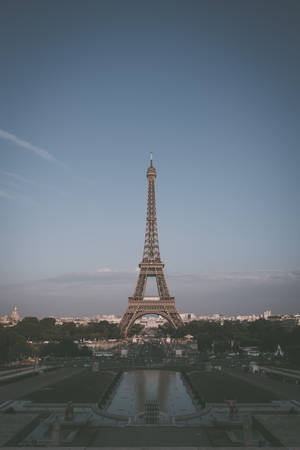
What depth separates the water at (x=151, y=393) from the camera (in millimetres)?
29109

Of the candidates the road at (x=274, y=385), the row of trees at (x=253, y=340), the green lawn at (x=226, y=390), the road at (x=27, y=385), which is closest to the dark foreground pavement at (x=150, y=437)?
the green lawn at (x=226, y=390)

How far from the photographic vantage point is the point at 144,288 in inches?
3659

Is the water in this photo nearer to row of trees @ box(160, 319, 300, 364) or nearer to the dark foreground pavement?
the dark foreground pavement

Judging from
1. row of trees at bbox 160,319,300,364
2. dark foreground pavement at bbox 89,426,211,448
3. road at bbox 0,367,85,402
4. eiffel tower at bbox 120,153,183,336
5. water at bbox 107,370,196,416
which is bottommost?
water at bbox 107,370,196,416

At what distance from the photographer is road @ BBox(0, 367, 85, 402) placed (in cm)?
3147

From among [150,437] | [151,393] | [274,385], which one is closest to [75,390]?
[151,393]

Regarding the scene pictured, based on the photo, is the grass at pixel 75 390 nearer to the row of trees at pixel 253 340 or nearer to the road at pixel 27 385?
the road at pixel 27 385

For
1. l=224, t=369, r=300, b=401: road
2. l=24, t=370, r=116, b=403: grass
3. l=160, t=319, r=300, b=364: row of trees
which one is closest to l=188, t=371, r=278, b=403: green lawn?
l=224, t=369, r=300, b=401: road

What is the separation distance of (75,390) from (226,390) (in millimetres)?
12874

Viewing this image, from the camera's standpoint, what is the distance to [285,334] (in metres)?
70.8

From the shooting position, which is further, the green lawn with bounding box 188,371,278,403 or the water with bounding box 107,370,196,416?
the green lawn with bounding box 188,371,278,403

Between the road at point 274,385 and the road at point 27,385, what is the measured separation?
19.1m

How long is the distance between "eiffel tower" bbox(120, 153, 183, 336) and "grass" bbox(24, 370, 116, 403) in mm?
47983

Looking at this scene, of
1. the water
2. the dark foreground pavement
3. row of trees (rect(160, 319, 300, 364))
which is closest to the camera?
the dark foreground pavement
